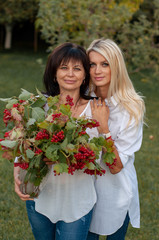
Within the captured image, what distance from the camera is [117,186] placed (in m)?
2.75

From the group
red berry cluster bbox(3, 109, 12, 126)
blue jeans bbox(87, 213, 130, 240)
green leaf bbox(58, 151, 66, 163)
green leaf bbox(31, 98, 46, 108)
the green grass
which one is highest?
green leaf bbox(31, 98, 46, 108)

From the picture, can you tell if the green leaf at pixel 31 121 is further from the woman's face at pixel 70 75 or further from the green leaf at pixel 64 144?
the woman's face at pixel 70 75

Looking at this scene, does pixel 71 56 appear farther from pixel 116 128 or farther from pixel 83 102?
pixel 116 128

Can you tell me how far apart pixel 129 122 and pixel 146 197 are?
117 inches

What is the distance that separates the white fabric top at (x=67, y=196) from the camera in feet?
8.30

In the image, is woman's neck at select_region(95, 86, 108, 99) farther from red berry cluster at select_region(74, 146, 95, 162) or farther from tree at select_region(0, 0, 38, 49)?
tree at select_region(0, 0, 38, 49)

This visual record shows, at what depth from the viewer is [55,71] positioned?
2789mm

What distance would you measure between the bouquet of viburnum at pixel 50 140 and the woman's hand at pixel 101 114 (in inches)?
10.8

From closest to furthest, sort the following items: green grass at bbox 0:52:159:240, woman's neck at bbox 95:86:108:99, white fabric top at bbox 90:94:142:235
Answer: white fabric top at bbox 90:94:142:235 < woman's neck at bbox 95:86:108:99 < green grass at bbox 0:52:159:240

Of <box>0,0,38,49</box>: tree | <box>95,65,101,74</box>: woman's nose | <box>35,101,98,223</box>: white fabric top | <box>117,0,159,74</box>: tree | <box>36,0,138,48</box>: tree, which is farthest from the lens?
<box>0,0,38,49</box>: tree

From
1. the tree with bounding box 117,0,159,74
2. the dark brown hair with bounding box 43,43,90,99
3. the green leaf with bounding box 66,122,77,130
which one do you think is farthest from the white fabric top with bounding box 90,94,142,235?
the tree with bounding box 117,0,159,74

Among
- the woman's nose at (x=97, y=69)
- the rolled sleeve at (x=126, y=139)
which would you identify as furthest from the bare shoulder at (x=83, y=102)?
the rolled sleeve at (x=126, y=139)

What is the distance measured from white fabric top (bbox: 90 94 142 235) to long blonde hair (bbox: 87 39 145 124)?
0.21ft

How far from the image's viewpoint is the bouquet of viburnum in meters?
A: 2.12
